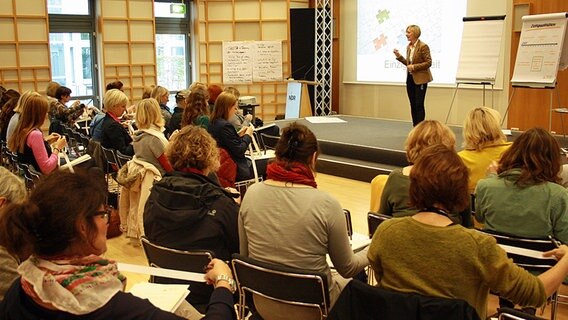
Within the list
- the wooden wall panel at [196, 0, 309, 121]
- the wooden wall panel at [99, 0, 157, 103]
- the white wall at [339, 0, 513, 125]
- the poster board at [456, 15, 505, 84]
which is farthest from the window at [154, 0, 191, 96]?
the poster board at [456, 15, 505, 84]

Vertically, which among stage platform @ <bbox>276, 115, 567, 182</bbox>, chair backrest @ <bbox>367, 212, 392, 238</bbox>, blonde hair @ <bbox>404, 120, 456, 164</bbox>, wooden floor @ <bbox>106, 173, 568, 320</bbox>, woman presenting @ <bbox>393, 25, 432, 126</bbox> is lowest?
wooden floor @ <bbox>106, 173, 568, 320</bbox>

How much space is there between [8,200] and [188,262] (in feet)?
2.63

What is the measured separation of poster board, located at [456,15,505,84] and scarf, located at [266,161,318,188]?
6629 millimetres

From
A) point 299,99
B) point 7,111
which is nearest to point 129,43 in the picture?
point 299,99

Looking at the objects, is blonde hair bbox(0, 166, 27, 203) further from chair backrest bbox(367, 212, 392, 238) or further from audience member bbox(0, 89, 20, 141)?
audience member bbox(0, 89, 20, 141)

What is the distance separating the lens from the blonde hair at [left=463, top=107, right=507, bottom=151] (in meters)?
3.72

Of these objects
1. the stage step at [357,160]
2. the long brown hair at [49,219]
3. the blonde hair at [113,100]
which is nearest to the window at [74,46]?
the stage step at [357,160]

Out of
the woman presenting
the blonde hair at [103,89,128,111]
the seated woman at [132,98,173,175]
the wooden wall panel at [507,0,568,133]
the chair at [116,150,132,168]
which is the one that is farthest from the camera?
the wooden wall panel at [507,0,568,133]

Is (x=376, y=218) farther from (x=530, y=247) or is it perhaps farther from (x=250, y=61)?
(x=250, y=61)

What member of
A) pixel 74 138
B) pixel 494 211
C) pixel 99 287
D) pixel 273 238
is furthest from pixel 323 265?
pixel 74 138

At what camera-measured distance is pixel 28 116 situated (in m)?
4.43

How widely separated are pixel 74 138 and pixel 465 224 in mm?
5458

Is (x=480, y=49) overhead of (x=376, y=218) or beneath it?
overhead

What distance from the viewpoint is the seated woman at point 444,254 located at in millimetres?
1896
